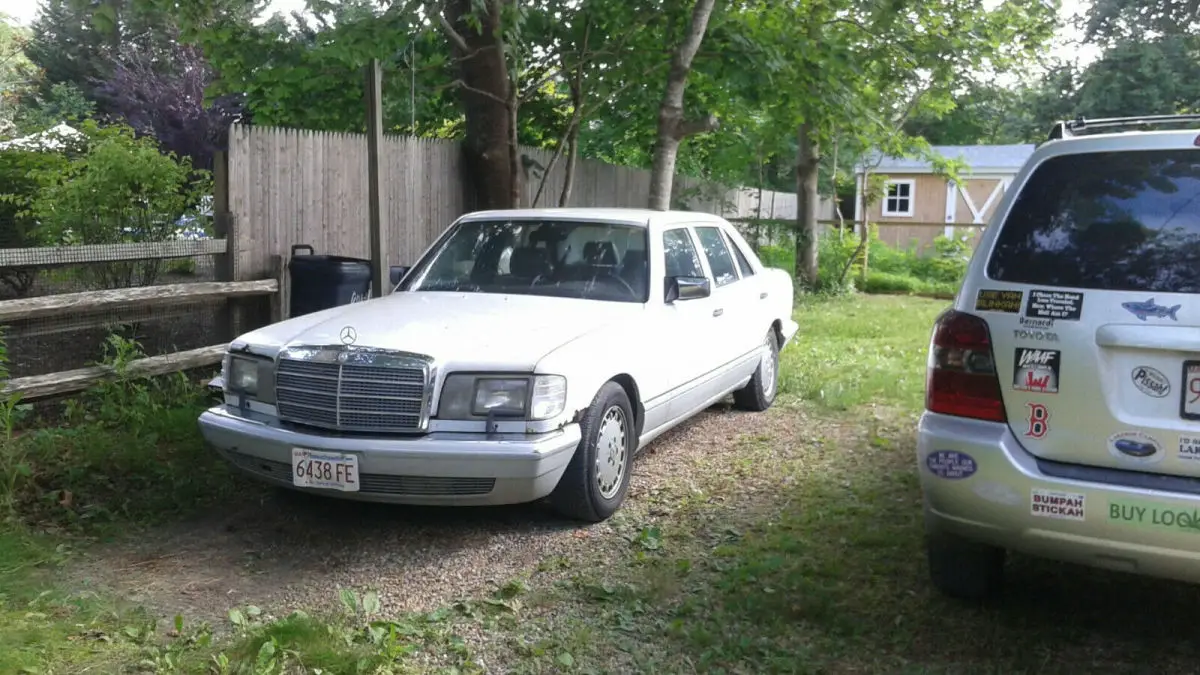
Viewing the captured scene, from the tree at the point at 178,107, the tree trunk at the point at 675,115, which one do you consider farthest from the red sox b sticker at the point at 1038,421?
the tree at the point at 178,107

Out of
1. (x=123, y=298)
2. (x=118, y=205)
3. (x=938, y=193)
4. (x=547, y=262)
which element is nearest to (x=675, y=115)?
(x=547, y=262)

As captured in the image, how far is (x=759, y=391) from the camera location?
8.14m

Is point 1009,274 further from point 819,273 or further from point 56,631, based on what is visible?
point 819,273

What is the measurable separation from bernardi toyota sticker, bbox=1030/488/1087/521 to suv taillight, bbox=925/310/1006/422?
29 cm

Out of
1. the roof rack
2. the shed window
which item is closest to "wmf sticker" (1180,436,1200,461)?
the roof rack

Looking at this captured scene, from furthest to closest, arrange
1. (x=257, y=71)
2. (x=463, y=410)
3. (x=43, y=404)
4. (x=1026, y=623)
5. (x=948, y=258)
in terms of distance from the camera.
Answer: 1. (x=948, y=258)
2. (x=257, y=71)
3. (x=43, y=404)
4. (x=463, y=410)
5. (x=1026, y=623)

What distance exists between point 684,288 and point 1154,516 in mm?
3174

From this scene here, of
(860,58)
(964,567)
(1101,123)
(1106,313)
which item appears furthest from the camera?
(860,58)

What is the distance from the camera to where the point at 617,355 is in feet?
17.8

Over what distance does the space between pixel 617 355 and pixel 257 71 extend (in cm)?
658

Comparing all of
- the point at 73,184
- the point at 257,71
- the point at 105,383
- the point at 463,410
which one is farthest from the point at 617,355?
the point at 257,71

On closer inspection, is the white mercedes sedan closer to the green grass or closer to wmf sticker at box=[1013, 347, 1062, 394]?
wmf sticker at box=[1013, 347, 1062, 394]

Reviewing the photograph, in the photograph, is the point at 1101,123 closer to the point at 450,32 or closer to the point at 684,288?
the point at 684,288

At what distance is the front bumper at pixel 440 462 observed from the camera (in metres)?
4.70
